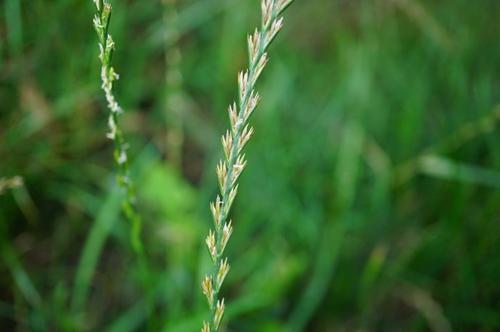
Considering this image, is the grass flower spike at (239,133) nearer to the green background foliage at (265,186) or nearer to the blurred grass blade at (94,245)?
the green background foliage at (265,186)

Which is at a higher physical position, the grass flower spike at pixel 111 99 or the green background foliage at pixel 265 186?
the green background foliage at pixel 265 186

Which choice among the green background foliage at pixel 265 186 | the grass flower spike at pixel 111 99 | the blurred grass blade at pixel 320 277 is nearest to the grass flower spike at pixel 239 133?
the grass flower spike at pixel 111 99

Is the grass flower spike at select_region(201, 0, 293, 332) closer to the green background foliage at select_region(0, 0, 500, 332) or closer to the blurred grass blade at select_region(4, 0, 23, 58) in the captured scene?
the green background foliage at select_region(0, 0, 500, 332)

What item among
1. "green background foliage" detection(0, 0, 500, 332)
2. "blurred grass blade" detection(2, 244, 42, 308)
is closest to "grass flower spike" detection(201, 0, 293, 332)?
"green background foliage" detection(0, 0, 500, 332)

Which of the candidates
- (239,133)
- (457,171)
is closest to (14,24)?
(239,133)

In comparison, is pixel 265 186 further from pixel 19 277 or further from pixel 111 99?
Answer: pixel 111 99

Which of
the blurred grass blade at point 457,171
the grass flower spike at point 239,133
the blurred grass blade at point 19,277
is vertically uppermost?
the blurred grass blade at point 457,171

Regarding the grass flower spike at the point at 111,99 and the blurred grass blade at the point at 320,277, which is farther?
the blurred grass blade at the point at 320,277

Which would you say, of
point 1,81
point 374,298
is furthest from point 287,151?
point 1,81
